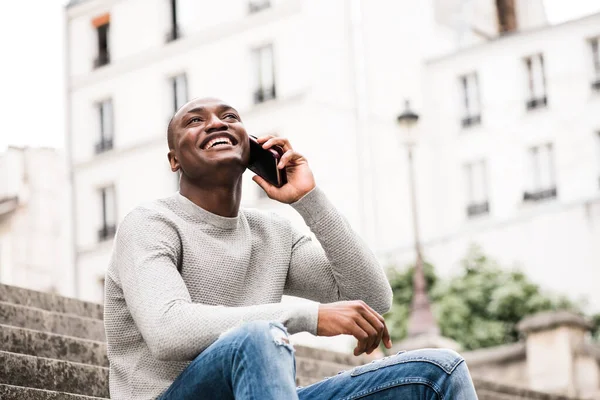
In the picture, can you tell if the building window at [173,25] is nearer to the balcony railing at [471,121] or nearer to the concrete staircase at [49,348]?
the balcony railing at [471,121]

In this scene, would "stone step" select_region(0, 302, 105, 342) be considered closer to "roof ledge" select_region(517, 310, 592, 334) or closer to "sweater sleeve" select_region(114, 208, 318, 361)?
"sweater sleeve" select_region(114, 208, 318, 361)

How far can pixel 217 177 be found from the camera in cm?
457

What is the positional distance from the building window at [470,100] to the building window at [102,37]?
1095cm

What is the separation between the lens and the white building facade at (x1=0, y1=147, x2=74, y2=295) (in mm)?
36438

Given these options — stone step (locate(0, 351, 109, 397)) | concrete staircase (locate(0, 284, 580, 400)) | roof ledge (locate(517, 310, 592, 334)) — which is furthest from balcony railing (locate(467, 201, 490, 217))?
stone step (locate(0, 351, 109, 397))

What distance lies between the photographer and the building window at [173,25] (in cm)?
3750

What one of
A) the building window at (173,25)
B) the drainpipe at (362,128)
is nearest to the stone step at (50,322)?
the drainpipe at (362,128)

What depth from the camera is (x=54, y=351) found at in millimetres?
6852

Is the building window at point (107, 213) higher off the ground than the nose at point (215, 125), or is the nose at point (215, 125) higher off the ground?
the building window at point (107, 213)

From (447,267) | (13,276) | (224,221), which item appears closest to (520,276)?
(447,267)

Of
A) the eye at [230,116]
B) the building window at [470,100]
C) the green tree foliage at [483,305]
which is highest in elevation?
the building window at [470,100]

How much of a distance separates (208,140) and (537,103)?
29682mm

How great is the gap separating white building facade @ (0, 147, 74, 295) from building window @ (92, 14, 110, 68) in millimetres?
3119

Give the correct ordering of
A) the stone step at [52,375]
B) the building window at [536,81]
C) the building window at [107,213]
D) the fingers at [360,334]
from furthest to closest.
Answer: the building window at [107,213] < the building window at [536,81] < the stone step at [52,375] < the fingers at [360,334]
